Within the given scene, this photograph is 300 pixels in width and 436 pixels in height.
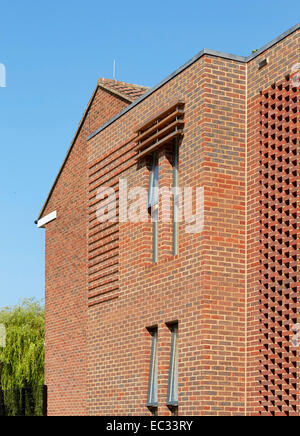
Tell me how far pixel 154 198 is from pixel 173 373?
3.37m

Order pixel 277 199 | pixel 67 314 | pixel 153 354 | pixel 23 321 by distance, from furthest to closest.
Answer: pixel 23 321
pixel 67 314
pixel 153 354
pixel 277 199

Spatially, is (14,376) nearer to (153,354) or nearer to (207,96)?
(153,354)

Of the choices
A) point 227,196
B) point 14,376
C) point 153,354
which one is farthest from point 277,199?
point 14,376

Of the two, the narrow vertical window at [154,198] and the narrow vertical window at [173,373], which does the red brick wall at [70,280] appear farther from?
the narrow vertical window at [173,373]

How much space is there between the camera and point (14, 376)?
3566cm

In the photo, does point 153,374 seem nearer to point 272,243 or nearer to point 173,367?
point 173,367

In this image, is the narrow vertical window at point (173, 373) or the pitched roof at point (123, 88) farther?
the pitched roof at point (123, 88)

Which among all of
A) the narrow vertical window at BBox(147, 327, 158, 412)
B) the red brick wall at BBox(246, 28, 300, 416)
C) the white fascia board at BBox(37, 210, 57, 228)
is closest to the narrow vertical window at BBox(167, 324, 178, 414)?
the narrow vertical window at BBox(147, 327, 158, 412)

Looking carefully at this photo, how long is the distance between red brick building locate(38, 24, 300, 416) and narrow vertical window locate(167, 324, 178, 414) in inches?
1.0

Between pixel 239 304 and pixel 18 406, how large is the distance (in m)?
15.3

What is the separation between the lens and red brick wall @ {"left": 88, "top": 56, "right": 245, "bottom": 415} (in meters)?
13.4

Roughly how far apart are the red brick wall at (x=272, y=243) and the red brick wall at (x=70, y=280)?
649cm

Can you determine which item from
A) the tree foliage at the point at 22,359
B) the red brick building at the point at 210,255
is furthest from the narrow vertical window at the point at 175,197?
the tree foliage at the point at 22,359

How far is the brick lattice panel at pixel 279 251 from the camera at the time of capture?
12.3 meters
